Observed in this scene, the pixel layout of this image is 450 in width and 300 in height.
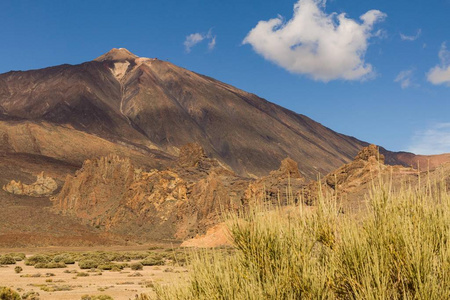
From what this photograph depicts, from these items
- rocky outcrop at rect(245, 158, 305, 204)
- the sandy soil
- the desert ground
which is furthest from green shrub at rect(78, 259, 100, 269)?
rocky outcrop at rect(245, 158, 305, 204)

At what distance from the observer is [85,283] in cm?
2795

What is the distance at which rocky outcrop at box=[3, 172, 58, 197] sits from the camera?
10548 cm

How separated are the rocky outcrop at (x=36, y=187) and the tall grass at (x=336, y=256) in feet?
351

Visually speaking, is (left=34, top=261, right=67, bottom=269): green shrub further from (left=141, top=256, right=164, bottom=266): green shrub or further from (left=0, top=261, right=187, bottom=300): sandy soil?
(left=141, top=256, right=164, bottom=266): green shrub

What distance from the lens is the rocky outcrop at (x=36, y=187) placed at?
346 ft

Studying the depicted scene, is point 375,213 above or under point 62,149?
under

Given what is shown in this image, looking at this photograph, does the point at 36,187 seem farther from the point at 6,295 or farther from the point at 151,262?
the point at 6,295

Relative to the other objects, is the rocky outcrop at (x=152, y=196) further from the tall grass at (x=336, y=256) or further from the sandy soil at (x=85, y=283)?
the tall grass at (x=336, y=256)

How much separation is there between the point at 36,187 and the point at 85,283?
9068 cm

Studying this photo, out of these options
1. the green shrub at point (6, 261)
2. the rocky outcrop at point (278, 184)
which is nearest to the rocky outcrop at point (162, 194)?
the rocky outcrop at point (278, 184)

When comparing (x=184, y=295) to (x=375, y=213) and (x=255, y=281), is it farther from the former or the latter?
(x=375, y=213)

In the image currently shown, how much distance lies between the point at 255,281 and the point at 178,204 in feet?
220

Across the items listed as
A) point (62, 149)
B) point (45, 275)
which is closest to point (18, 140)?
point (62, 149)

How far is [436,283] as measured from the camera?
19.2 ft
